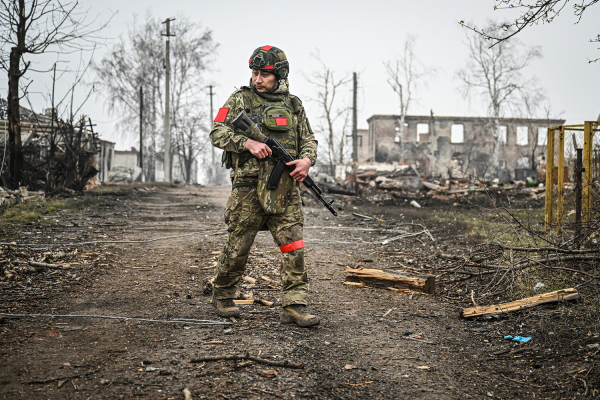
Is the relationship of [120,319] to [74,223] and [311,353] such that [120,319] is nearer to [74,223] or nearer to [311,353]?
[311,353]

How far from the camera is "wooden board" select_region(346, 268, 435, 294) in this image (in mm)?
4969

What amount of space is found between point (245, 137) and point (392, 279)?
236 centimetres

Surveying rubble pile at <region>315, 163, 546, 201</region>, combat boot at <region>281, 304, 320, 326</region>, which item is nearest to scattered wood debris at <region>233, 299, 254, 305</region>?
combat boot at <region>281, 304, 320, 326</region>

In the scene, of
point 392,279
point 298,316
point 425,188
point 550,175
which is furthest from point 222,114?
point 425,188

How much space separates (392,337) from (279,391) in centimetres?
131

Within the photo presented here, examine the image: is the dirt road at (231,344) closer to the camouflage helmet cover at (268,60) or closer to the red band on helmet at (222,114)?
the red band on helmet at (222,114)

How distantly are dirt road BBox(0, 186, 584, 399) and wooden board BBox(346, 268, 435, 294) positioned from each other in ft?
0.54

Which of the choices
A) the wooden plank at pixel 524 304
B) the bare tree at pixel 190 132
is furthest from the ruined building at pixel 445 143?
the wooden plank at pixel 524 304

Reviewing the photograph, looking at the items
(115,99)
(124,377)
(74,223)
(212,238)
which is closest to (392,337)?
(124,377)

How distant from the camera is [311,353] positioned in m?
3.11

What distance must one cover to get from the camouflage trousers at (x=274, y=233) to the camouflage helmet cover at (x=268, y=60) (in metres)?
0.93

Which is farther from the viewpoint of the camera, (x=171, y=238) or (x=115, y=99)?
(x=115, y=99)

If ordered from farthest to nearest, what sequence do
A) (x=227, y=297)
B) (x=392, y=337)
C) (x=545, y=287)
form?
(x=545, y=287), (x=227, y=297), (x=392, y=337)

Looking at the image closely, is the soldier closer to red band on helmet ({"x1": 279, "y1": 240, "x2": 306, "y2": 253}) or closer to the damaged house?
red band on helmet ({"x1": 279, "y1": 240, "x2": 306, "y2": 253})
